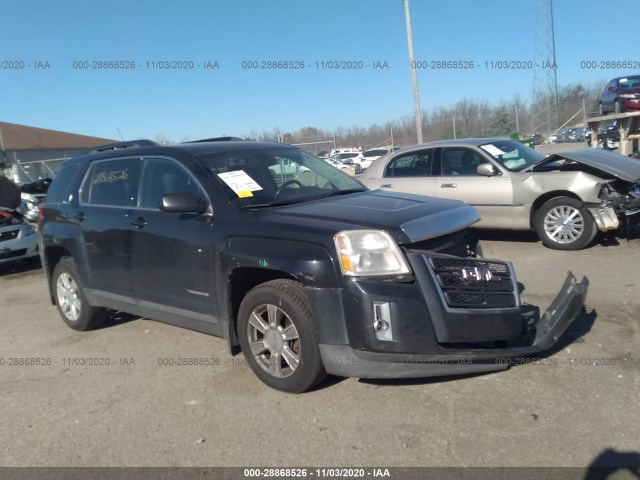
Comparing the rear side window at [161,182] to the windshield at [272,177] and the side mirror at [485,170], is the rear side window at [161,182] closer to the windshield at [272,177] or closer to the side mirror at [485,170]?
the windshield at [272,177]

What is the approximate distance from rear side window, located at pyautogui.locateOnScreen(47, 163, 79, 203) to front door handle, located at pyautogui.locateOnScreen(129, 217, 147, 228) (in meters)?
1.34

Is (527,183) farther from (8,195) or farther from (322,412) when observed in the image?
(8,195)

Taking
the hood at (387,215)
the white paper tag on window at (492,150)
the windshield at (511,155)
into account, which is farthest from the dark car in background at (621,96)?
the hood at (387,215)

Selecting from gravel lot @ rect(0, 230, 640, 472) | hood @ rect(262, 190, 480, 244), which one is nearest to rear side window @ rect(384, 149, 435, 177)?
gravel lot @ rect(0, 230, 640, 472)

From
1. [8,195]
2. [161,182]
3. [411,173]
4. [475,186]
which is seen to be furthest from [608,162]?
[8,195]

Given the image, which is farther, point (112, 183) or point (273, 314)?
point (112, 183)

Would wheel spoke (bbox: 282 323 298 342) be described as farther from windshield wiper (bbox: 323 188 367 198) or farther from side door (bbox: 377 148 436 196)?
side door (bbox: 377 148 436 196)

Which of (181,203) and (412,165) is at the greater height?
(412,165)

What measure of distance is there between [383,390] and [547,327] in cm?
122

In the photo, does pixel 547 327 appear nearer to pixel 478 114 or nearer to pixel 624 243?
pixel 624 243

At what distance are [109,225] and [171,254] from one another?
0.98 meters

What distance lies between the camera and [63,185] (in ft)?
18.8

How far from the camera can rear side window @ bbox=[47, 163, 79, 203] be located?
18.5 ft

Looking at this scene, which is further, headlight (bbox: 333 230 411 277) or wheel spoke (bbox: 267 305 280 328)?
wheel spoke (bbox: 267 305 280 328)
